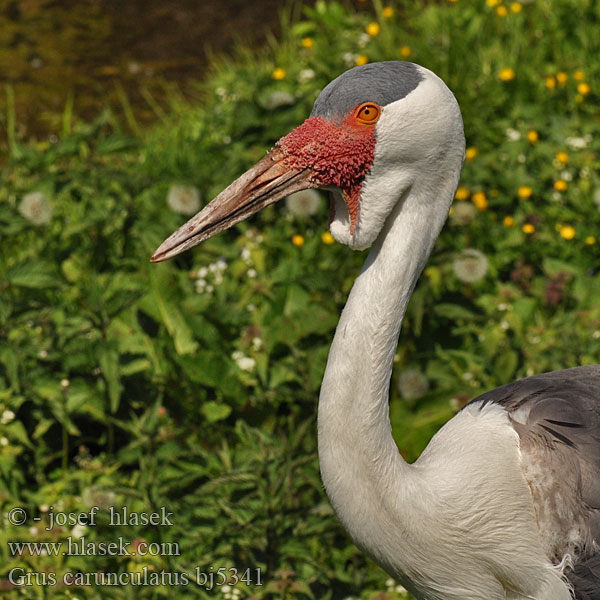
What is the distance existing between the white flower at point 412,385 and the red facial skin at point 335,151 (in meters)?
1.57

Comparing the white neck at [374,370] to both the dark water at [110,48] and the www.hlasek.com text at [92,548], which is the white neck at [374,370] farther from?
the dark water at [110,48]

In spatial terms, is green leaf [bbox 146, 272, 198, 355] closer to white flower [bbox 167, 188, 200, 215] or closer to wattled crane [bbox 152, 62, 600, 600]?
white flower [bbox 167, 188, 200, 215]

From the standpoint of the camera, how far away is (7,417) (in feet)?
10.7

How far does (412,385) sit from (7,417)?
1.53 m

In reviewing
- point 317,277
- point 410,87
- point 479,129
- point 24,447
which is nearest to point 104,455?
point 24,447

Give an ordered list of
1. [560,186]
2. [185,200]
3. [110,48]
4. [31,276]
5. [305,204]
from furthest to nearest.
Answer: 1. [110,48]
2. [560,186]
3. [305,204]
4. [185,200]
5. [31,276]

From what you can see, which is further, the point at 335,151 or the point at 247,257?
the point at 247,257

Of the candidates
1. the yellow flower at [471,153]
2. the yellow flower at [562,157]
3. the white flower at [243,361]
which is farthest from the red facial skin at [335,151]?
the yellow flower at [562,157]

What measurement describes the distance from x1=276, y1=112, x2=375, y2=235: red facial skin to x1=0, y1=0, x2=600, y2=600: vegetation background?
1156mm

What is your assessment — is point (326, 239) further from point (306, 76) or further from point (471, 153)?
point (306, 76)

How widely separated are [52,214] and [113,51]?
364 cm

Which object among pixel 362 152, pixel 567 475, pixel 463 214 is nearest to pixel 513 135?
pixel 463 214

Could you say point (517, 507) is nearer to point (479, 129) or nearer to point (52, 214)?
point (52, 214)

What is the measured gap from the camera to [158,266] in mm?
3889
